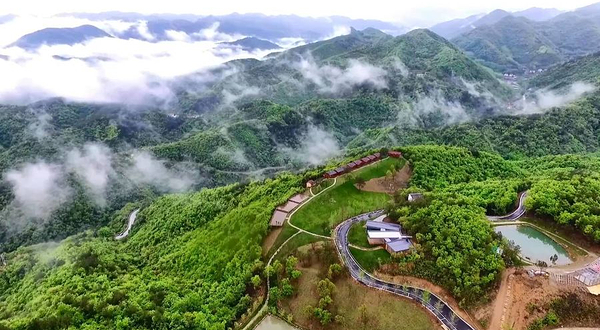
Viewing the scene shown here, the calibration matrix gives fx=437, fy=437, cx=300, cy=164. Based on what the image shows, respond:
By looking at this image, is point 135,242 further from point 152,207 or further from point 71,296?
point 71,296

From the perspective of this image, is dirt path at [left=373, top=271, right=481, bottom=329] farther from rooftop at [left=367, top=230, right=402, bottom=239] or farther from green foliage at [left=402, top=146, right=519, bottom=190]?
green foliage at [left=402, top=146, right=519, bottom=190]

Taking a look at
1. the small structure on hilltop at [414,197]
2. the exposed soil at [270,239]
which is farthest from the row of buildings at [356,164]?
the exposed soil at [270,239]

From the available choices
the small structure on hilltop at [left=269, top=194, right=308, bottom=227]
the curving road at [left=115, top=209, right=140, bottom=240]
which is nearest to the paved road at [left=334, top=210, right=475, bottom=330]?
the small structure on hilltop at [left=269, top=194, right=308, bottom=227]

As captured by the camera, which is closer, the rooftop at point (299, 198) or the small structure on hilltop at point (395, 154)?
the rooftop at point (299, 198)

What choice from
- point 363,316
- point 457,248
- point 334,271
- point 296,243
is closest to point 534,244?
A: point 457,248

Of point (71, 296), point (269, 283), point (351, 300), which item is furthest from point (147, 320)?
point (351, 300)

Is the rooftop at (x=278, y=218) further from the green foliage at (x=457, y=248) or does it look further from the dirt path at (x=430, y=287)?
the green foliage at (x=457, y=248)
